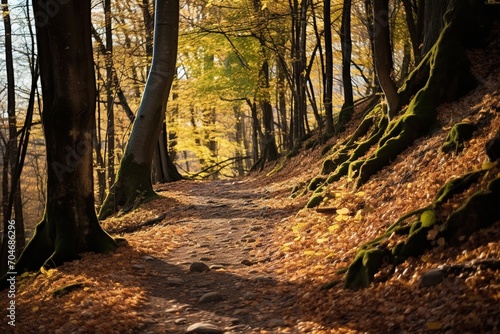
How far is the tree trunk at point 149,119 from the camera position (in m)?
12.3

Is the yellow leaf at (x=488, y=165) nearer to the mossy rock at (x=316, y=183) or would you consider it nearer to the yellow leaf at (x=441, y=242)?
the yellow leaf at (x=441, y=242)

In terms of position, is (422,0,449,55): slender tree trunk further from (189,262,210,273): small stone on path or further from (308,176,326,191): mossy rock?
(189,262,210,273): small stone on path

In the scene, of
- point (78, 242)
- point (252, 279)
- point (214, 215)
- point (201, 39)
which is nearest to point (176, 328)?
point (252, 279)

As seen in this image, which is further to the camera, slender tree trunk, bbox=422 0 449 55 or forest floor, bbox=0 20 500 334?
slender tree trunk, bbox=422 0 449 55

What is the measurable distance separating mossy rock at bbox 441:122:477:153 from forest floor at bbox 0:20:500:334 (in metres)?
0.12

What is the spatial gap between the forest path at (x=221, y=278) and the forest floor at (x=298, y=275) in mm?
22

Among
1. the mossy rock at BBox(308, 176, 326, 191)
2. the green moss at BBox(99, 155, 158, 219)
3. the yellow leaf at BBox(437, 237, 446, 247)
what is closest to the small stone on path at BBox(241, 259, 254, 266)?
the yellow leaf at BBox(437, 237, 446, 247)

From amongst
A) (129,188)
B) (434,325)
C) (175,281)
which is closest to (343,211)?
(175,281)

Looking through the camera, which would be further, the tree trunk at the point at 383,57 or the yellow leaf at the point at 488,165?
the tree trunk at the point at 383,57

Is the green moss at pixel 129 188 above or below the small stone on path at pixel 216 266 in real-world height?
above

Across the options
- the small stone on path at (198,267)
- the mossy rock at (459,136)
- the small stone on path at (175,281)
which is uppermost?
the mossy rock at (459,136)

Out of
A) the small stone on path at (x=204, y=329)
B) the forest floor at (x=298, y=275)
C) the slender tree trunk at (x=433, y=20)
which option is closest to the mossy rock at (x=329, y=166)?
the forest floor at (x=298, y=275)

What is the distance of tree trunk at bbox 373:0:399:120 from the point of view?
812 centimetres

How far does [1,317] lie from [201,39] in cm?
1339
